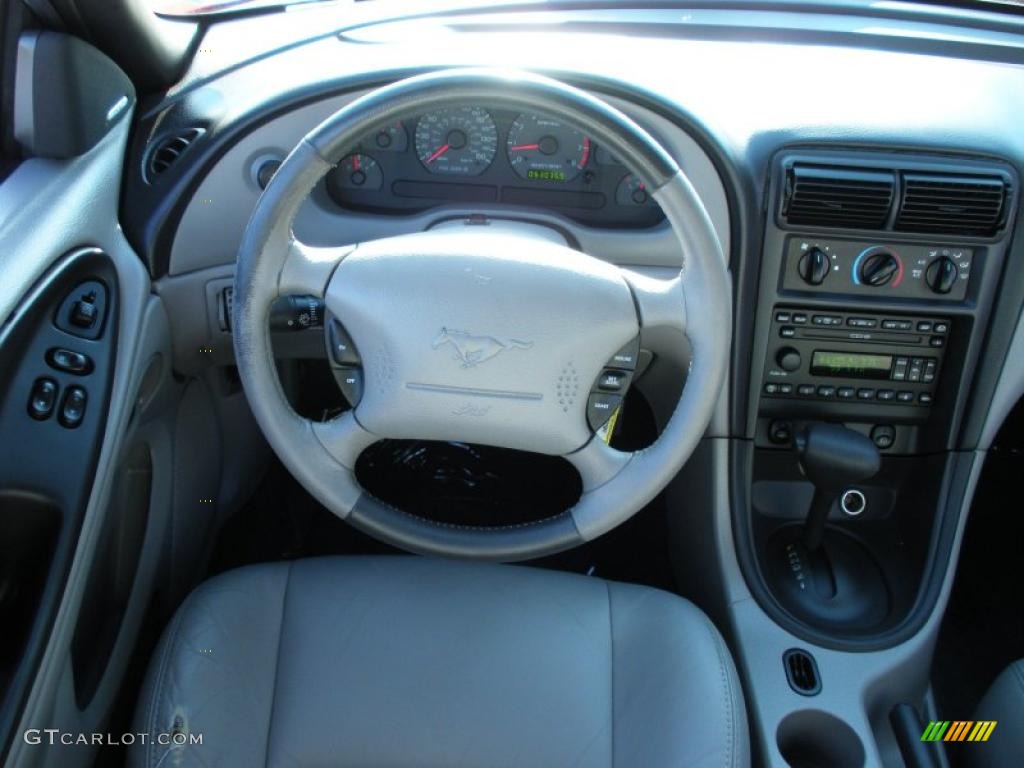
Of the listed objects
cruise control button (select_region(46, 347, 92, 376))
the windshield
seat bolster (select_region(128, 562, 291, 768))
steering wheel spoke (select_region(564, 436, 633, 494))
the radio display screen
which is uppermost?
the windshield

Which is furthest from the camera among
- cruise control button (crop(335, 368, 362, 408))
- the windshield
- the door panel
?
the windshield

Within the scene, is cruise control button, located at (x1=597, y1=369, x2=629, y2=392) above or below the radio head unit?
above

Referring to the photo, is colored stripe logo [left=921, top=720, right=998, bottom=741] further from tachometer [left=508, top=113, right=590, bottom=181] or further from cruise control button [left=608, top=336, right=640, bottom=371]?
tachometer [left=508, top=113, right=590, bottom=181]

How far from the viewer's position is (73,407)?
4.27 ft

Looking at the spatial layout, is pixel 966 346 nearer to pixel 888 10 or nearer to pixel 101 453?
pixel 888 10

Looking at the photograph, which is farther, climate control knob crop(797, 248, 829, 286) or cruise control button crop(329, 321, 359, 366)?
climate control knob crop(797, 248, 829, 286)

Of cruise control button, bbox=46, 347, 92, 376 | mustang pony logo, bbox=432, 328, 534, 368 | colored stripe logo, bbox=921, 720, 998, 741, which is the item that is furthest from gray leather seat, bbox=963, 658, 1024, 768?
cruise control button, bbox=46, 347, 92, 376

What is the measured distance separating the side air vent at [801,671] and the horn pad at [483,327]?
668 mm

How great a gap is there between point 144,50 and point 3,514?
845mm

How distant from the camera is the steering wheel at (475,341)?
122 cm

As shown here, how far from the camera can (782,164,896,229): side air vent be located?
1.58 m

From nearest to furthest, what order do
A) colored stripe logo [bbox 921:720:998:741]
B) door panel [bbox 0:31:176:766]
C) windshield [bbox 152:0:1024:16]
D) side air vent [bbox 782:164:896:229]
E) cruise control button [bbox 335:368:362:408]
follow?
door panel [bbox 0:31:176:766] → cruise control button [bbox 335:368:362:408] → colored stripe logo [bbox 921:720:998:741] → side air vent [bbox 782:164:896:229] → windshield [bbox 152:0:1024:16]

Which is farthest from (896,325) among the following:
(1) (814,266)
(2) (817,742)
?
(2) (817,742)

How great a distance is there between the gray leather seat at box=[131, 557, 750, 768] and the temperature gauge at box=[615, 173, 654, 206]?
67 cm
